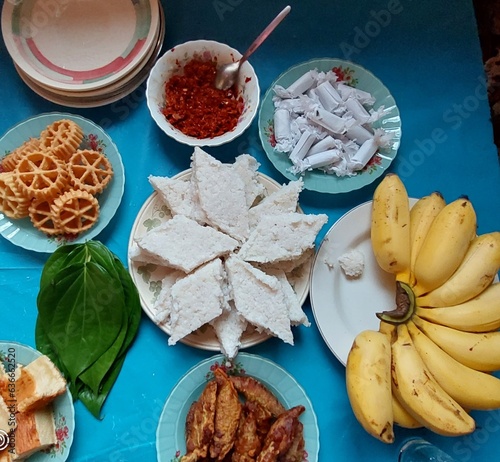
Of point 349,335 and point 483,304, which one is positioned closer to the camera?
point 483,304

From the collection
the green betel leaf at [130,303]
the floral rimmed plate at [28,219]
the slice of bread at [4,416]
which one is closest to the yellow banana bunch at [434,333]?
the green betel leaf at [130,303]

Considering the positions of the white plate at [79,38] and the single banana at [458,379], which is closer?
the single banana at [458,379]

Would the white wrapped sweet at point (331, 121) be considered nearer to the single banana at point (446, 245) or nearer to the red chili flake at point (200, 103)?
the red chili flake at point (200, 103)

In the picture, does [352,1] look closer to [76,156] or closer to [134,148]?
[134,148]

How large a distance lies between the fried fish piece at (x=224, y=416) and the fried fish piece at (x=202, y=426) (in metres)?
0.01

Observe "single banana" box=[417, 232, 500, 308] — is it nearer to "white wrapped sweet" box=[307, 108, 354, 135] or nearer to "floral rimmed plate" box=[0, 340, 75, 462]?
"white wrapped sweet" box=[307, 108, 354, 135]

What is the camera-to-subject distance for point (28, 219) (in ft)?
4.03

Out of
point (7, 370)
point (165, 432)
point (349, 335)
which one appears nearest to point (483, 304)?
point (349, 335)

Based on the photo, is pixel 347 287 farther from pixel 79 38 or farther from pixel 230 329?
pixel 79 38

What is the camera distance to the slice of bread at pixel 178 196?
119 centimetres

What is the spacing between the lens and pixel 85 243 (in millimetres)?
1191

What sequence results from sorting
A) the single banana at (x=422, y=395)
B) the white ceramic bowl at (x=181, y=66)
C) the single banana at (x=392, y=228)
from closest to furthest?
the single banana at (x=422, y=395), the single banana at (x=392, y=228), the white ceramic bowl at (x=181, y=66)

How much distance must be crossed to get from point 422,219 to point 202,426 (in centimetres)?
59

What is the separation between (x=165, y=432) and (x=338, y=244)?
52cm
